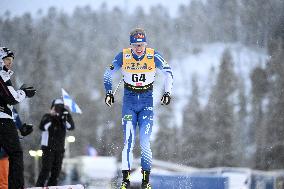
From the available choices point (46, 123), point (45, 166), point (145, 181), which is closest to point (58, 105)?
point (46, 123)

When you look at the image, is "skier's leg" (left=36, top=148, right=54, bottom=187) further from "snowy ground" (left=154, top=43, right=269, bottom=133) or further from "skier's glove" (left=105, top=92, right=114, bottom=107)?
"snowy ground" (left=154, top=43, right=269, bottom=133)

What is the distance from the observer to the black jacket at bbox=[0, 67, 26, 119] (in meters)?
6.05

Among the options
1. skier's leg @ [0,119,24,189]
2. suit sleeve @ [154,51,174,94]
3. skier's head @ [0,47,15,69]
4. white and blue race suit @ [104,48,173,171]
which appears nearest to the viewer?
skier's leg @ [0,119,24,189]

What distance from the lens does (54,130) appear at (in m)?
8.92

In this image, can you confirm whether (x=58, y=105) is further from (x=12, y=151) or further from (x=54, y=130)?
(x=12, y=151)

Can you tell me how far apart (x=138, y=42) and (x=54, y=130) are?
2.97 meters

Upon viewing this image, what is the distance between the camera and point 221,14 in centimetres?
3828

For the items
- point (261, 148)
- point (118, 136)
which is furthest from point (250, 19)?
point (118, 136)

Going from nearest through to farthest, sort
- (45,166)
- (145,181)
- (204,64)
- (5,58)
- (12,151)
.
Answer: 1. (12,151)
2. (5,58)
3. (145,181)
4. (45,166)
5. (204,64)

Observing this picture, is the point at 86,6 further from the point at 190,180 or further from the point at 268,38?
the point at 190,180

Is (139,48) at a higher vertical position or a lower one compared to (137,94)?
higher

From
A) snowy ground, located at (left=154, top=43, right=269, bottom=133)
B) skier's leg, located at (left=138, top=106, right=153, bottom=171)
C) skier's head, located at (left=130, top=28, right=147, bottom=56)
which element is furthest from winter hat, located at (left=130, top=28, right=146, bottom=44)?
snowy ground, located at (left=154, top=43, right=269, bottom=133)

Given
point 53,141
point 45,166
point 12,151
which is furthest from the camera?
point 53,141

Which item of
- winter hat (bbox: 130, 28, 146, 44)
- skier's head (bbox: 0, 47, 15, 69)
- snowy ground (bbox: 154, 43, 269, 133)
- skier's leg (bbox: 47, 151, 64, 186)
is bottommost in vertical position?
skier's leg (bbox: 47, 151, 64, 186)
